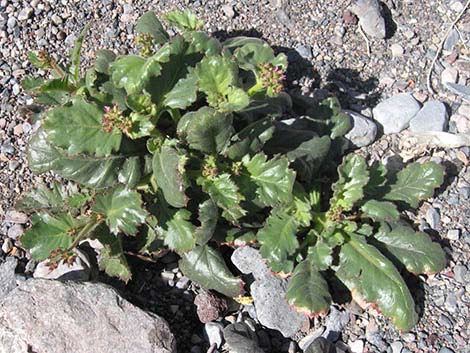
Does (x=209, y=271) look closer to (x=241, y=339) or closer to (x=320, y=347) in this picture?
(x=241, y=339)

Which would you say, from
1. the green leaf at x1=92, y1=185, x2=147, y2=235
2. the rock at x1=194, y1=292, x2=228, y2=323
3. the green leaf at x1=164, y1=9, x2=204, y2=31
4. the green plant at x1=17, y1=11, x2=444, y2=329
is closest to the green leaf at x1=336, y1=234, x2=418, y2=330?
the green plant at x1=17, y1=11, x2=444, y2=329

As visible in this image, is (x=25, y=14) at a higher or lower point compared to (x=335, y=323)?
higher

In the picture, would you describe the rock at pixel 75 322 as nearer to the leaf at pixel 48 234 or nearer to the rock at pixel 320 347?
the leaf at pixel 48 234

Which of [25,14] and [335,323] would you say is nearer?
[335,323]

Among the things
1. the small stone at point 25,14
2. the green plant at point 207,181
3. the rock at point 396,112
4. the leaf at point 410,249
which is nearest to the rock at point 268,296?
the green plant at point 207,181

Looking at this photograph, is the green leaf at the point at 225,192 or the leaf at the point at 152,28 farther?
the leaf at the point at 152,28

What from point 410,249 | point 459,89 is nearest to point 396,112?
point 459,89

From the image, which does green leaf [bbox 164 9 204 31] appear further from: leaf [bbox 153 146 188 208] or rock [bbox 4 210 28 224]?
rock [bbox 4 210 28 224]
